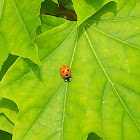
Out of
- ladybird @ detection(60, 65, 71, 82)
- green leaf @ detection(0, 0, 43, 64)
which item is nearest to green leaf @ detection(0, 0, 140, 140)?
ladybird @ detection(60, 65, 71, 82)

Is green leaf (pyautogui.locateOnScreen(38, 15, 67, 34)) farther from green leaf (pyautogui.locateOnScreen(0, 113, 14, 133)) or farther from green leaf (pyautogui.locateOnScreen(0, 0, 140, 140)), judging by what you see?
green leaf (pyautogui.locateOnScreen(0, 113, 14, 133))

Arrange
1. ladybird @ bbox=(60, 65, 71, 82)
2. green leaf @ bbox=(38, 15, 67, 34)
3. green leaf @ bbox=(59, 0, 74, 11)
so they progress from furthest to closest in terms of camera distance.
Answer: green leaf @ bbox=(59, 0, 74, 11) → green leaf @ bbox=(38, 15, 67, 34) → ladybird @ bbox=(60, 65, 71, 82)

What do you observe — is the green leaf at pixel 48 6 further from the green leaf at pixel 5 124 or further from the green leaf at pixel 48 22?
the green leaf at pixel 5 124

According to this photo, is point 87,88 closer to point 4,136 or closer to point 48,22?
point 48,22

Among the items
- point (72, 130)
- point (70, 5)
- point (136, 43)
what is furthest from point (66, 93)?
point (70, 5)

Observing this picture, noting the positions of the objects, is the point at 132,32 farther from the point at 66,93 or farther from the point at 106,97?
the point at 66,93

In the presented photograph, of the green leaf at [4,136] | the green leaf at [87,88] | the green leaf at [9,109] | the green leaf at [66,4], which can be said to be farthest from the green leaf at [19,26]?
the green leaf at [4,136]
